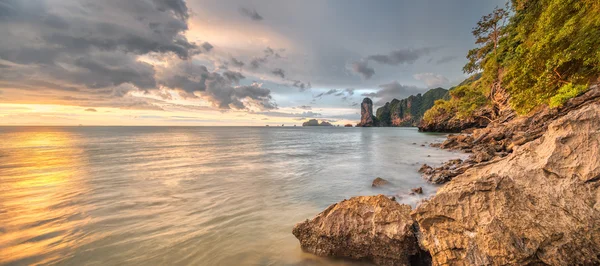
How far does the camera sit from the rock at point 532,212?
106 inches

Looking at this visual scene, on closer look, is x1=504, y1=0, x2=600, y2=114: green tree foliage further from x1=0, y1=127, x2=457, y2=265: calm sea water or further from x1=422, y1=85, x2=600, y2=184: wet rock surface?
x1=0, y1=127, x2=457, y2=265: calm sea water

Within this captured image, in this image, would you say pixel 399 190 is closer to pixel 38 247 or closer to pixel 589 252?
pixel 589 252

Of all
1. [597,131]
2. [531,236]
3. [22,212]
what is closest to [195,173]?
[22,212]

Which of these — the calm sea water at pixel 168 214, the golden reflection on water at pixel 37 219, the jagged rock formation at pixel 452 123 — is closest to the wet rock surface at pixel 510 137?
the calm sea water at pixel 168 214

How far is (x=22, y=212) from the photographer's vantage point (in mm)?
7469

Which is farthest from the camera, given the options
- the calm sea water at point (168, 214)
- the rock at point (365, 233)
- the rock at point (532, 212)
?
the calm sea water at point (168, 214)

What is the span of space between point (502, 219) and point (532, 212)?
42cm

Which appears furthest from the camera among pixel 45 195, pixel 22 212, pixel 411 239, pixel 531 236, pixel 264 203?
pixel 45 195

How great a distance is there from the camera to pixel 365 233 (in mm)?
4031

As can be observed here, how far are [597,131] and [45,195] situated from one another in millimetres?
16592

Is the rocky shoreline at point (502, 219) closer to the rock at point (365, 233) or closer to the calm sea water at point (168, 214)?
the rock at point (365, 233)

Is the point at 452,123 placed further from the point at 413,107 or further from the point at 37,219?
the point at 413,107

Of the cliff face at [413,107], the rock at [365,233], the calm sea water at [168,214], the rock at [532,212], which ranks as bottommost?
the calm sea water at [168,214]

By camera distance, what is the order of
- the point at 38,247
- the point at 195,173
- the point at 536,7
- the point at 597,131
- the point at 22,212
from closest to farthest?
the point at 597,131, the point at 38,247, the point at 22,212, the point at 195,173, the point at 536,7
